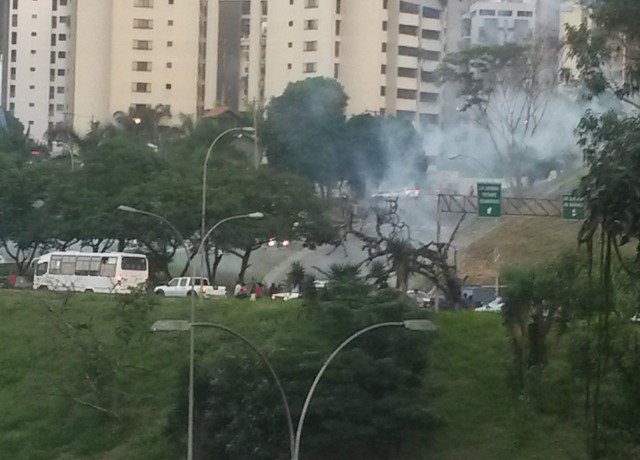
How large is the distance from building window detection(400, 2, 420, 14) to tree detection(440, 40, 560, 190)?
46.7 ft

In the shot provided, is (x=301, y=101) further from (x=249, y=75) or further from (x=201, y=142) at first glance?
(x=249, y=75)

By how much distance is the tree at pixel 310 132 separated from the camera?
7531 cm

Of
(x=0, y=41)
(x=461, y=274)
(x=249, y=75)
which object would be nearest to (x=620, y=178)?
(x=461, y=274)

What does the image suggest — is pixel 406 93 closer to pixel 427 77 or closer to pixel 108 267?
pixel 427 77

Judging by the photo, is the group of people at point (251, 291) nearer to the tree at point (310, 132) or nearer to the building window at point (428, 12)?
the tree at point (310, 132)

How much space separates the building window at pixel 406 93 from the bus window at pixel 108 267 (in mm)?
30356

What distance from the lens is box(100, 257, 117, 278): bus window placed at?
2442 inches

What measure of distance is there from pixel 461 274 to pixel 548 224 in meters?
5.83

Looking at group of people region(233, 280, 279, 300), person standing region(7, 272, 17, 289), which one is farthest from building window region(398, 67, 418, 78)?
person standing region(7, 272, 17, 289)

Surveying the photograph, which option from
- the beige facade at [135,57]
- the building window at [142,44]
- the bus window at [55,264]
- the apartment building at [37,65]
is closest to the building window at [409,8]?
the beige facade at [135,57]

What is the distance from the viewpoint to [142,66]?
309 feet

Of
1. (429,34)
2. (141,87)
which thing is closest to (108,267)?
(429,34)

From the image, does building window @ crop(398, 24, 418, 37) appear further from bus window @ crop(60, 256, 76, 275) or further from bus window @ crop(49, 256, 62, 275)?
bus window @ crop(49, 256, 62, 275)

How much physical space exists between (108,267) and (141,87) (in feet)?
112
